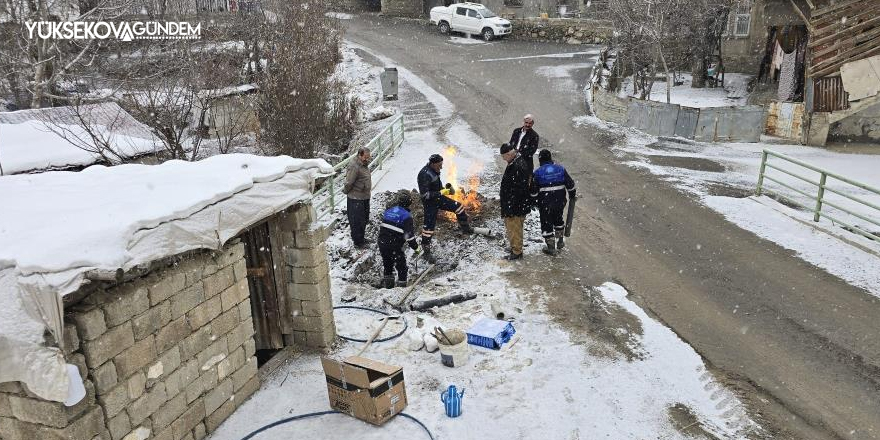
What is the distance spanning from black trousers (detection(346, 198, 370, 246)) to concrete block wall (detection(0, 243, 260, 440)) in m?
4.11

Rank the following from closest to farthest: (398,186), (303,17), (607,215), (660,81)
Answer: (607,215) < (398,186) < (303,17) < (660,81)

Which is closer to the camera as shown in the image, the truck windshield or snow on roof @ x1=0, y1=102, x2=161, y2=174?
snow on roof @ x1=0, y1=102, x2=161, y2=174

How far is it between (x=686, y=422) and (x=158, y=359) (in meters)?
5.11

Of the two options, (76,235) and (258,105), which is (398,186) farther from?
(76,235)

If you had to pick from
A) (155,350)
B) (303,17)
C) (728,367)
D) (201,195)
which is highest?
(303,17)

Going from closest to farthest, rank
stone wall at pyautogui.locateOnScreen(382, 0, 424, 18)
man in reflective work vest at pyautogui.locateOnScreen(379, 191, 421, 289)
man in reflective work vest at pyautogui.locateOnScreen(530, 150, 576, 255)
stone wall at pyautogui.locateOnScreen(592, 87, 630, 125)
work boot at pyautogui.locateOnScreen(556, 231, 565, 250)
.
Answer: man in reflective work vest at pyautogui.locateOnScreen(379, 191, 421, 289)
man in reflective work vest at pyautogui.locateOnScreen(530, 150, 576, 255)
work boot at pyautogui.locateOnScreen(556, 231, 565, 250)
stone wall at pyautogui.locateOnScreen(592, 87, 630, 125)
stone wall at pyautogui.locateOnScreen(382, 0, 424, 18)

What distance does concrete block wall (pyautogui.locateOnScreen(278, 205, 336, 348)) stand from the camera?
713cm

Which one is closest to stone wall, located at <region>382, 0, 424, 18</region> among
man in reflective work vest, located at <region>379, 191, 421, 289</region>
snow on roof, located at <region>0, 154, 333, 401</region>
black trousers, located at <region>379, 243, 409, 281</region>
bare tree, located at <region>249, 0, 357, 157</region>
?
bare tree, located at <region>249, 0, 357, 157</region>

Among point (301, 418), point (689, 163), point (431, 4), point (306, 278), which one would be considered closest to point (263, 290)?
point (306, 278)

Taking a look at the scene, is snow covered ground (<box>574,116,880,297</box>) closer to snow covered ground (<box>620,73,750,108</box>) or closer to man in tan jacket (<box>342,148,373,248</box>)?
snow covered ground (<box>620,73,750,108</box>)

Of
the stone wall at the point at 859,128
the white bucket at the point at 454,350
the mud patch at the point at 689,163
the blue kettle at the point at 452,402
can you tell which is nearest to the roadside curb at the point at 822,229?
the mud patch at the point at 689,163

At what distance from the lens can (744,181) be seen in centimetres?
1364

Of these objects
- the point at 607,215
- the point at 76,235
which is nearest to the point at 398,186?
the point at 607,215

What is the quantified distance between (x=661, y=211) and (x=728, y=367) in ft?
18.3
